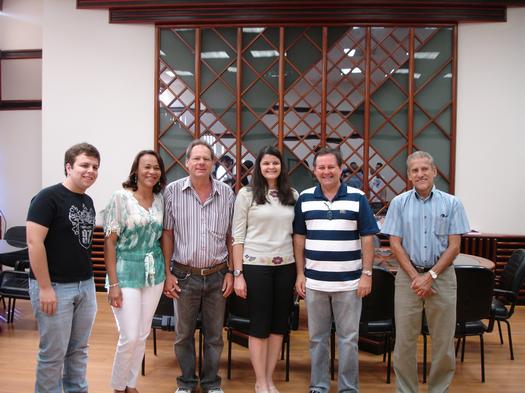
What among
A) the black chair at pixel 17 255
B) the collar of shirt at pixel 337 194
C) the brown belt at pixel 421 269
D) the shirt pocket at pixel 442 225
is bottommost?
the black chair at pixel 17 255

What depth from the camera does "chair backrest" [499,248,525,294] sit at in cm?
306

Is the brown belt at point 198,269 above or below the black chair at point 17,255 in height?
above

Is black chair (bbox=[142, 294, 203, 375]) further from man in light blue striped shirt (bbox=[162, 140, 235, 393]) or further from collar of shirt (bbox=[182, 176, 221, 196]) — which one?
collar of shirt (bbox=[182, 176, 221, 196])

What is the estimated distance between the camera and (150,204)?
2197mm

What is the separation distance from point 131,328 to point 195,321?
38cm

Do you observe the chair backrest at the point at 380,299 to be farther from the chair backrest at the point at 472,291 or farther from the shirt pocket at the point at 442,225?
the shirt pocket at the point at 442,225

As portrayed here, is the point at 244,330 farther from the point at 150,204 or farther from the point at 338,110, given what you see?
the point at 338,110

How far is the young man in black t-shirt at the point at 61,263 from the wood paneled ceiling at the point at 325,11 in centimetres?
316

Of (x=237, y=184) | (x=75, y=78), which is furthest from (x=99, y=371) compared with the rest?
(x=75, y=78)

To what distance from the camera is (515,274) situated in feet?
10.2

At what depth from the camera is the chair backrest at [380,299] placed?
254cm

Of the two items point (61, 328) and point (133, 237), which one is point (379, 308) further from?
point (61, 328)

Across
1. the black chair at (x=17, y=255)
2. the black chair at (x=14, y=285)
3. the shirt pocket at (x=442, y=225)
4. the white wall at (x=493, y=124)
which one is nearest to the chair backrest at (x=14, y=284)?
the black chair at (x=14, y=285)

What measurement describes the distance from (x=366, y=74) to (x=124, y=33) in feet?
9.06
